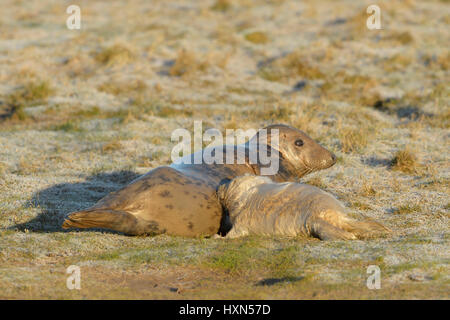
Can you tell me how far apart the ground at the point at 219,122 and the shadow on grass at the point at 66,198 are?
0.10 ft

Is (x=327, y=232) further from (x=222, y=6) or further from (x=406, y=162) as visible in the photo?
(x=222, y=6)

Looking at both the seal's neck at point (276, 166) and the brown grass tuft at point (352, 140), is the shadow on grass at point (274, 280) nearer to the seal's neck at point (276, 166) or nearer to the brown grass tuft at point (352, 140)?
the seal's neck at point (276, 166)

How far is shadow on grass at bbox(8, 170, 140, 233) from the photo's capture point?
7609 mm

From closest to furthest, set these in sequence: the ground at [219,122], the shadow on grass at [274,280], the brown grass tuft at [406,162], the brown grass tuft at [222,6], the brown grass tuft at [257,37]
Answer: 1. the shadow on grass at [274,280]
2. the ground at [219,122]
3. the brown grass tuft at [406,162]
4. the brown grass tuft at [257,37]
5. the brown grass tuft at [222,6]

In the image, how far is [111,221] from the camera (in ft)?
21.9

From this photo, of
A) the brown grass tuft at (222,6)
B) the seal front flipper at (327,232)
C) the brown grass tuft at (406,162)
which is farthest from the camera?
the brown grass tuft at (222,6)

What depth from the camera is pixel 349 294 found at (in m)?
5.20

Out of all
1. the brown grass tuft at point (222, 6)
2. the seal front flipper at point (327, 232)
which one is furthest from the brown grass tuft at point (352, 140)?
the brown grass tuft at point (222, 6)

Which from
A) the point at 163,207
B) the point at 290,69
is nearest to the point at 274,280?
the point at 163,207

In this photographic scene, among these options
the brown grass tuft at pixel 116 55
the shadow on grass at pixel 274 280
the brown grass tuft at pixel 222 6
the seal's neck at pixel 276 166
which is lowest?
the shadow on grass at pixel 274 280

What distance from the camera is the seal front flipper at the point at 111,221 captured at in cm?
661

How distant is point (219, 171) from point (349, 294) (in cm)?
296
